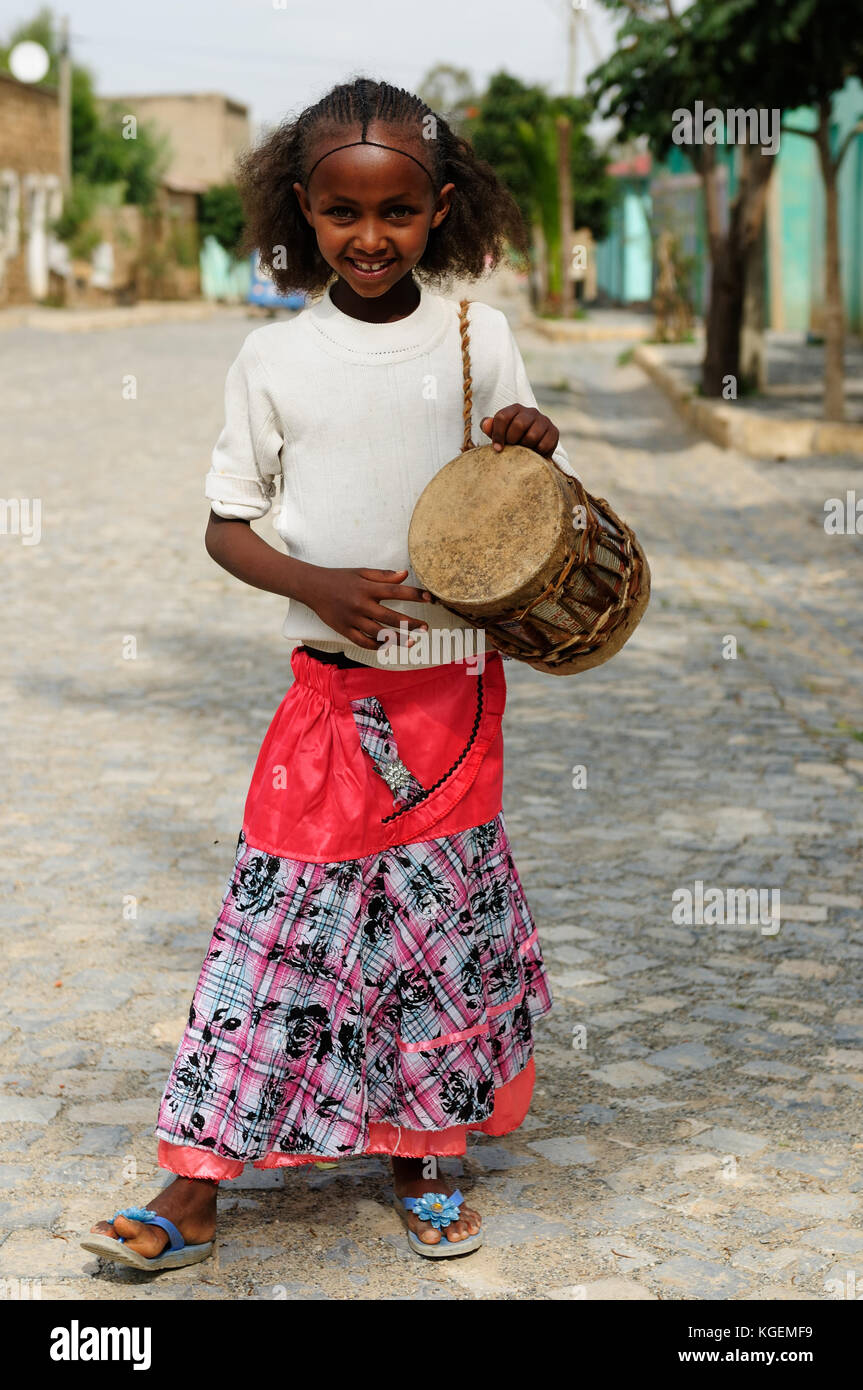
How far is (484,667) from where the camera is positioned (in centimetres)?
Result: 264

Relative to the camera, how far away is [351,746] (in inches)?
100

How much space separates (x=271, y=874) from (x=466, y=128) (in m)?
1.32

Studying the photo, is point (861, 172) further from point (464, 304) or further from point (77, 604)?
point (464, 304)

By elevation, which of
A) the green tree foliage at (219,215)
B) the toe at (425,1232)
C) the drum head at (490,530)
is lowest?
the toe at (425,1232)

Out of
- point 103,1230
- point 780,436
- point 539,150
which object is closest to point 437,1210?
point 103,1230

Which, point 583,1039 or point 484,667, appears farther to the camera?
point 583,1039

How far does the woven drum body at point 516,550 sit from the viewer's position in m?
2.39

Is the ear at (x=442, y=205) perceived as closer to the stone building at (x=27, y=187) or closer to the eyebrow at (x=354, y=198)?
the eyebrow at (x=354, y=198)

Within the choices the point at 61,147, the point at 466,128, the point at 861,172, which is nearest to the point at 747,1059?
the point at 466,128

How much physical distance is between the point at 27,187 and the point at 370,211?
3667cm

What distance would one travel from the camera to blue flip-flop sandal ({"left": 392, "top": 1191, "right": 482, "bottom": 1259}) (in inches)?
102

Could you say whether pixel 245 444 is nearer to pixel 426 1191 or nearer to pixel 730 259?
Answer: pixel 426 1191

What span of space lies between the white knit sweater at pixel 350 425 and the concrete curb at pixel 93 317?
2606 centimetres

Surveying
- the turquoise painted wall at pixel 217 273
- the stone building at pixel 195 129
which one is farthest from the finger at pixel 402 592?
the stone building at pixel 195 129
